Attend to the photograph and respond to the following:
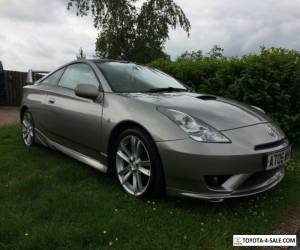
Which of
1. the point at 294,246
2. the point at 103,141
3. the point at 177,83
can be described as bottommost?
the point at 294,246

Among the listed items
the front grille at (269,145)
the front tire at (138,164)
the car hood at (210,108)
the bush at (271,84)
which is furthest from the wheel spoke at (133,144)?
the bush at (271,84)

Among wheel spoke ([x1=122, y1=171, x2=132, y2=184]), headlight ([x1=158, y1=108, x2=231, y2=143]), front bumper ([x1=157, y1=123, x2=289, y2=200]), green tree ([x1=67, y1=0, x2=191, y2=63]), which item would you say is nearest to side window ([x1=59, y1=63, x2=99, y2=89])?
wheel spoke ([x1=122, y1=171, x2=132, y2=184])

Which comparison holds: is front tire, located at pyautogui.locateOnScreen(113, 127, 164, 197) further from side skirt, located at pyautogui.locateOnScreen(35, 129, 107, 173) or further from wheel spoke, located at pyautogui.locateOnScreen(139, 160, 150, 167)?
side skirt, located at pyautogui.locateOnScreen(35, 129, 107, 173)

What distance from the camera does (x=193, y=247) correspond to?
9.51 ft

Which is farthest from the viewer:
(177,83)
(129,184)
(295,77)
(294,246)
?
(295,77)

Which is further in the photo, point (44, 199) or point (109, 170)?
point (109, 170)

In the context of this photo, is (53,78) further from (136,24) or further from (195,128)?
(136,24)

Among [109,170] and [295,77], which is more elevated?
[295,77]

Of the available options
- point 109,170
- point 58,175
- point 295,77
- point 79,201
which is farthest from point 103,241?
point 295,77

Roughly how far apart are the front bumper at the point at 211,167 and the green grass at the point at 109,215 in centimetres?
25

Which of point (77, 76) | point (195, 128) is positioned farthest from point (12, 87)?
point (195, 128)

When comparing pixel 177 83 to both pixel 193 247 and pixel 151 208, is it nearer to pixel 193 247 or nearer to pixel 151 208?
pixel 151 208

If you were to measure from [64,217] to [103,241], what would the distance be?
1.81 ft

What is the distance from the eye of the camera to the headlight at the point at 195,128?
336cm
